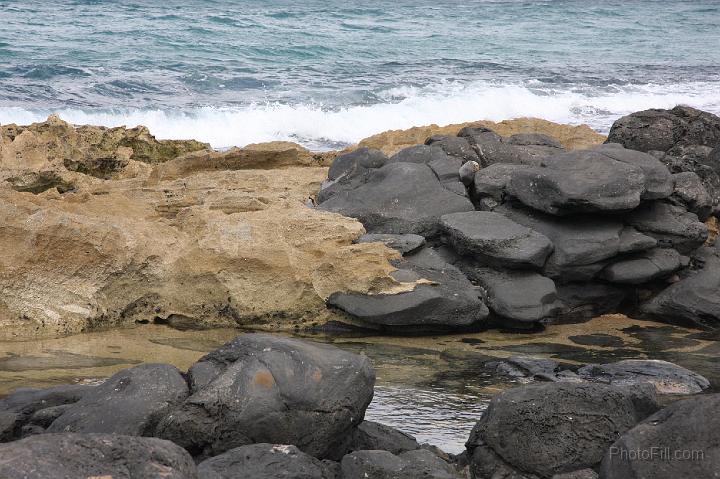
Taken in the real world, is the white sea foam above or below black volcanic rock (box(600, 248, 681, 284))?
below

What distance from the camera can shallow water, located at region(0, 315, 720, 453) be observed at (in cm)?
510

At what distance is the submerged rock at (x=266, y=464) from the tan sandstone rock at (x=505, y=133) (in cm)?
597

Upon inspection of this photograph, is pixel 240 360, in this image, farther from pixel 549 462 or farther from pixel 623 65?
pixel 623 65

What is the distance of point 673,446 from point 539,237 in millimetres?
3751

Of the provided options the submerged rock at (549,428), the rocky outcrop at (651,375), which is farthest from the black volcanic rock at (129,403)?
the rocky outcrop at (651,375)

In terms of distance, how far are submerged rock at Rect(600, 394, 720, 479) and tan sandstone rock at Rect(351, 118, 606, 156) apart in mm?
6283

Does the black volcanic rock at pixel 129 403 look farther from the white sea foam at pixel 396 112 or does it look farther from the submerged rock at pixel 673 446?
the white sea foam at pixel 396 112

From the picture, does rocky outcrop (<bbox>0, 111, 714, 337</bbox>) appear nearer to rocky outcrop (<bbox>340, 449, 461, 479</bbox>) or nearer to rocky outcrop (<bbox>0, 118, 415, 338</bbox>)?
rocky outcrop (<bbox>0, 118, 415, 338</bbox>)

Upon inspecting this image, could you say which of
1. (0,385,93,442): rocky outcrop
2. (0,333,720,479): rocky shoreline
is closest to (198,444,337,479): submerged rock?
(0,333,720,479): rocky shoreline

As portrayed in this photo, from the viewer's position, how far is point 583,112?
18.8 m

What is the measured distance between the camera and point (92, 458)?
2.65 meters

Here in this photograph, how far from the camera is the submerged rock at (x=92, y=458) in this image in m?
2.52

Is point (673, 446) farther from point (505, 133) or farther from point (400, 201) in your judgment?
point (505, 133)

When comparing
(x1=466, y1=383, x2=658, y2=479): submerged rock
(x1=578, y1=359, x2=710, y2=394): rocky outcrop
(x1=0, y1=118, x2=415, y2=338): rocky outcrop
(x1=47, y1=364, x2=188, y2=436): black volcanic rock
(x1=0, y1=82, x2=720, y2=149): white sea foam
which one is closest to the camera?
(x1=47, y1=364, x2=188, y2=436): black volcanic rock
